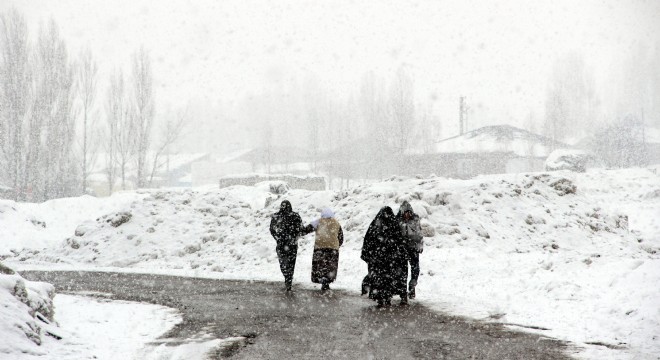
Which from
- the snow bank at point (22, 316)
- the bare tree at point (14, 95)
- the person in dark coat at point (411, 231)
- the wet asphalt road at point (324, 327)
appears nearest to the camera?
the snow bank at point (22, 316)

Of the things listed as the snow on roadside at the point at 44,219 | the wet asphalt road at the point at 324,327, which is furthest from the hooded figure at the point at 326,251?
the snow on roadside at the point at 44,219

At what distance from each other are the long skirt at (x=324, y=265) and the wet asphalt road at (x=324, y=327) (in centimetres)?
34

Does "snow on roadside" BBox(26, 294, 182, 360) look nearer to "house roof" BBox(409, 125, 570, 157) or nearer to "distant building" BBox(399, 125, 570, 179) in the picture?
"distant building" BBox(399, 125, 570, 179)

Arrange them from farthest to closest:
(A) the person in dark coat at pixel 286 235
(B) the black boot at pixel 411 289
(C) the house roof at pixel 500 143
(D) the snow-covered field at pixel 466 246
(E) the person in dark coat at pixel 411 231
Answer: (C) the house roof at pixel 500 143
(A) the person in dark coat at pixel 286 235
(B) the black boot at pixel 411 289
(E) the person in dark coat at pixel 411 231
(D) the snow-covered field at pixel 466 246

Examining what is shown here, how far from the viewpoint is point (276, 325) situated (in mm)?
8250

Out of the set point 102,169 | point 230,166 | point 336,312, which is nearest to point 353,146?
point 230,166

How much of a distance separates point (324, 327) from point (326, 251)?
13.7 feet

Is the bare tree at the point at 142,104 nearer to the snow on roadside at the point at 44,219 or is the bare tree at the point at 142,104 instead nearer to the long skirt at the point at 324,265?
the snow on roadside at the point at 44,219

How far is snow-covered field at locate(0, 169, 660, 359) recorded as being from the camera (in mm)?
8914

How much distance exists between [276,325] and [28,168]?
1471 inches

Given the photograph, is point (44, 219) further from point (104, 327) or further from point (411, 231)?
point (411, 231)

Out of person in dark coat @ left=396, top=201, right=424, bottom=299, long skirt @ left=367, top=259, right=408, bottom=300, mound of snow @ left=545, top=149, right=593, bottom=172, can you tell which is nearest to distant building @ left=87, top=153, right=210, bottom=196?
mound of snow @ left=545, top=149, right=593, bottom=172

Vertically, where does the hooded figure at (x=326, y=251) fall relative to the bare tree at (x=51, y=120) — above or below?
below

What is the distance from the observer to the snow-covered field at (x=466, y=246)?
29.2 feet
